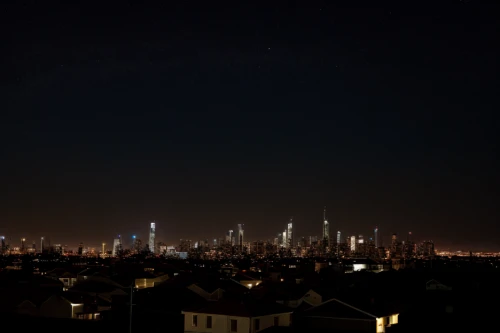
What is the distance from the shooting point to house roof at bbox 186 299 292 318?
2654 centimetres

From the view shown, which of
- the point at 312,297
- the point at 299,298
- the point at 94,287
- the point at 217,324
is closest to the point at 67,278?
the point at 94,287

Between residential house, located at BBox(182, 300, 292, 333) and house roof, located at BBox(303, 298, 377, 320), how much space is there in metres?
1.33

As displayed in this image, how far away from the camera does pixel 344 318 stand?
1078 inches

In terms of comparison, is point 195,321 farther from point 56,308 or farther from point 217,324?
point 56,308

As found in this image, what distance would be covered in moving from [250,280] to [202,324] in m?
29.5

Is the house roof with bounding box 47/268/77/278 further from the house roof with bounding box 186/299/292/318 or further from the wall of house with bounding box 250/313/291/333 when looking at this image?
the wall of house with bounding box 250/313/291/333

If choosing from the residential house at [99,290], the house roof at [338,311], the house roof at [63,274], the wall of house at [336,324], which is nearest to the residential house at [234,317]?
the wall of house at [336,324]

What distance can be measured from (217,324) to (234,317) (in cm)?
86

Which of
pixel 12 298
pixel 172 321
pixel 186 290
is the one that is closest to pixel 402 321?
pixel 172 321

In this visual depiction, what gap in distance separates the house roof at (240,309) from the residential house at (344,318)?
4.48ft

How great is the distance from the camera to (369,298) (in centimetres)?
2992

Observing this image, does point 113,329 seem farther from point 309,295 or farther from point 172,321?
point 309,295

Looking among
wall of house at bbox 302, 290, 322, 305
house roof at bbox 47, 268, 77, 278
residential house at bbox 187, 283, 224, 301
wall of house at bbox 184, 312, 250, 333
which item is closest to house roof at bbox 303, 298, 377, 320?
wall of house at bbox 184, 312, 250, 333

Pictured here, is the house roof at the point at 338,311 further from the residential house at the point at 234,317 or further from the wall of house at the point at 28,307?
the wall of house at the point at 28,307
